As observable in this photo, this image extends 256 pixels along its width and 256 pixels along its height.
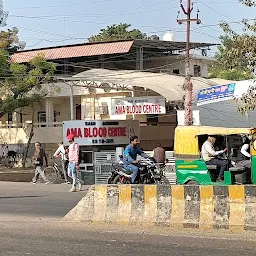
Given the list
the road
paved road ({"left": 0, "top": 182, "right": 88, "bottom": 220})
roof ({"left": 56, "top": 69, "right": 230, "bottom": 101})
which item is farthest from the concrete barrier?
roof ({"left": 56, "top": 69, "right": 230, "bottom": 101})

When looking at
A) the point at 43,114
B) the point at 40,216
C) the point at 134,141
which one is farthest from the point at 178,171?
the point at 43,114

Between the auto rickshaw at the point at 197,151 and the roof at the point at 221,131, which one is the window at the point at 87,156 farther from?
the roof at the point at 221,131

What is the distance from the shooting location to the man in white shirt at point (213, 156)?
1449cm

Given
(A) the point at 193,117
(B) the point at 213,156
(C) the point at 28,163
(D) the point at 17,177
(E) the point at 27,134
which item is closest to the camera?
(B) the point at 213,156

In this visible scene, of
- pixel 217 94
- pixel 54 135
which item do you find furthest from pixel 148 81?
pixel 217 94

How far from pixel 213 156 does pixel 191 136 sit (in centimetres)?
108

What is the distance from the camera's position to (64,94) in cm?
3562

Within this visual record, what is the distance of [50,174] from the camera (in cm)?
2405

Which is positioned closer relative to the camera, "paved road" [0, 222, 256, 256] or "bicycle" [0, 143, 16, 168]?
"paved road" [0, 222, 256, 256]

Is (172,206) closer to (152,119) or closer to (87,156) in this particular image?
(87,156)

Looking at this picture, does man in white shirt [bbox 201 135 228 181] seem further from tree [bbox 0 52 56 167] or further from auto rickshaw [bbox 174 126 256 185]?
tree [bbox 0 52 56 167]

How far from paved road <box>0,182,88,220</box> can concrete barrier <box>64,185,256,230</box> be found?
1.33 metres

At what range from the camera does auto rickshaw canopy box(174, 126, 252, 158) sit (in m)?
15.2

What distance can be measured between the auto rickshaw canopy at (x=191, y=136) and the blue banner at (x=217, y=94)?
3748mm
